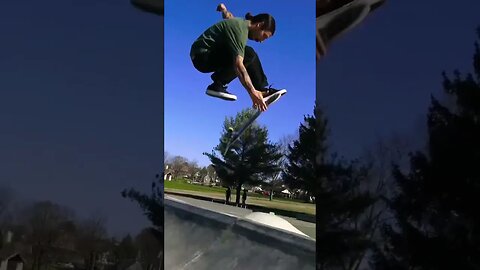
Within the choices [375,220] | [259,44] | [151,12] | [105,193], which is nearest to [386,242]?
[375,220]

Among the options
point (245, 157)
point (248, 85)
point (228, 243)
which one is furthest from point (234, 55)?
point (228, 243)

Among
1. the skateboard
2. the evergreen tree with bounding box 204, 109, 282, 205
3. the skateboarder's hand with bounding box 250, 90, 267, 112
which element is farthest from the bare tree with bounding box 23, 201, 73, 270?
the skateboarder's hand with bounding box 250, 90, 267, 112

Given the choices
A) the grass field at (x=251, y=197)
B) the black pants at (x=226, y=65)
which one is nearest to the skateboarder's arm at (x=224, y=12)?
the black pants at (x=226, y=65)

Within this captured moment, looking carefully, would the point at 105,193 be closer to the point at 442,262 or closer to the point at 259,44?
the point at 259,44

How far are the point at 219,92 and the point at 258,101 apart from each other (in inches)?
11.2

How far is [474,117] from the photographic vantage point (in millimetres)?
3688

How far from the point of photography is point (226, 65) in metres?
4.07

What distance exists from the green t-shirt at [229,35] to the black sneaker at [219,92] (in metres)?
0.25

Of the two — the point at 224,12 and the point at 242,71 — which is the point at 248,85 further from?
the point at 224,12

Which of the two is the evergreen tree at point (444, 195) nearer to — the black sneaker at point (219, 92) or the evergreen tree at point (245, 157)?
the evergreen tree at point (245, 157)

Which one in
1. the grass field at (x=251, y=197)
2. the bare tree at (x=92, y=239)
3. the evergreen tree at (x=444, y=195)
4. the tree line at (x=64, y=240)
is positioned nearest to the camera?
the evergreen tree at (x=444, y=195)

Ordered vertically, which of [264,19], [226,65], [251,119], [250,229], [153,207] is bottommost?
[250,229]

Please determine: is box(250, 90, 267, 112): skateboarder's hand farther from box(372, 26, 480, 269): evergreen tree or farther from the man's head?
box(372, 26, 480, 269): evergreen tree

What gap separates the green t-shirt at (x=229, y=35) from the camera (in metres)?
4.02
